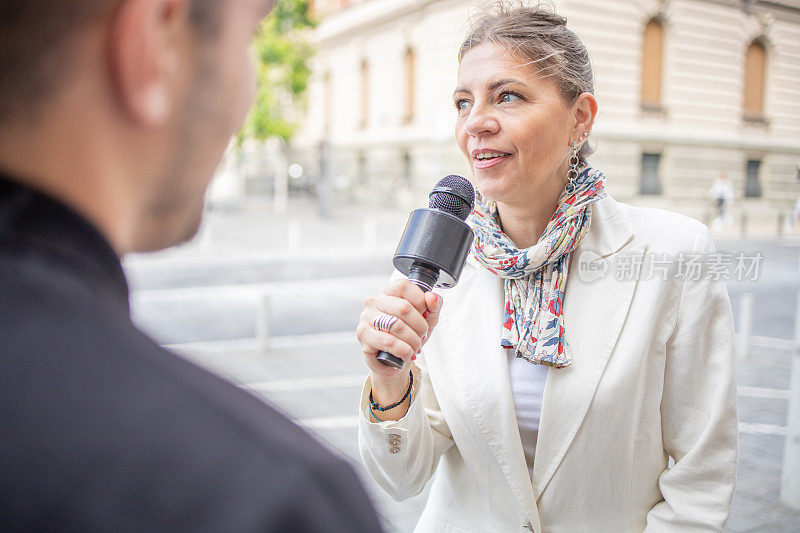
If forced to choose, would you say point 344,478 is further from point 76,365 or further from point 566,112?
point 566,112

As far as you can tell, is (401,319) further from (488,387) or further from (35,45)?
(35,45)

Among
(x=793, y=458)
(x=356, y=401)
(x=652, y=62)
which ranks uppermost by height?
(x=652, y=62)

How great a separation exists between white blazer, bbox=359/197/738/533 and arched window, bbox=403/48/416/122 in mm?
25284

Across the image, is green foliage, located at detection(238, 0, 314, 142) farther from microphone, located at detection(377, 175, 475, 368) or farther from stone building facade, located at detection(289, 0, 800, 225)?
microphone, located at detection(377, 175, 475, 368)

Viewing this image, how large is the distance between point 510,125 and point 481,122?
0.08 m

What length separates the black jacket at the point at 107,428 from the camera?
455 millimetres

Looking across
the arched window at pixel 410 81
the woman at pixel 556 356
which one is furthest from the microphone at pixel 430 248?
the arched window at pixel 410 81

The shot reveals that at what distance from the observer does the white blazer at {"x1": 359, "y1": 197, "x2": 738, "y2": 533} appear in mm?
1783

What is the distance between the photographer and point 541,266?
194 centimetres

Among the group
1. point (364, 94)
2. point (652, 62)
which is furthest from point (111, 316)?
point (364, 94)

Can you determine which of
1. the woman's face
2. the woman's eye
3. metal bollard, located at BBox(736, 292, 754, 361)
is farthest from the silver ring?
metal bollard, located at BBox(736, 292, 754, 361)

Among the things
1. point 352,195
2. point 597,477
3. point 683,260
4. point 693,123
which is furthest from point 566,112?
point 352,195

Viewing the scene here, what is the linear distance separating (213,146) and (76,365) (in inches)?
9.4

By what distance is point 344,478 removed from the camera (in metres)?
0.52
